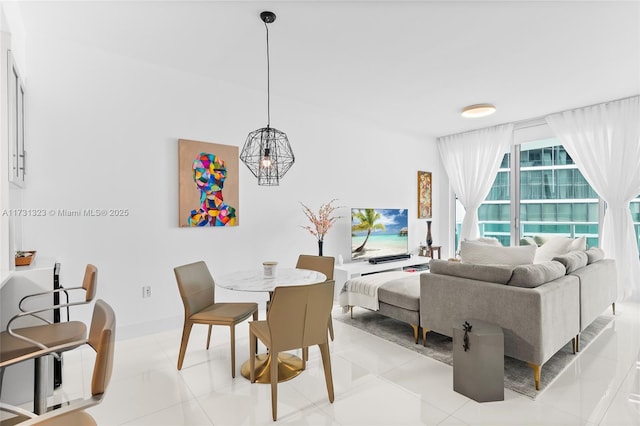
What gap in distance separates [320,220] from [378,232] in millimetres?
1173

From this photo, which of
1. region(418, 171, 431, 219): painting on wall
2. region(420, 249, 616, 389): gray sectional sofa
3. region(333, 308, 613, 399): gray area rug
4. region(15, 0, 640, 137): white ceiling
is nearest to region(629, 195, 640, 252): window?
region(15, 0, 640, 137): white ceiling

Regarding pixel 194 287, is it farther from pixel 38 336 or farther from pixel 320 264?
pixel 320 264

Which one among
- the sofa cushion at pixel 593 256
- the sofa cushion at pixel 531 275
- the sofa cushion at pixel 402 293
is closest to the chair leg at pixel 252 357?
the sofa cushion at pixel 402 293

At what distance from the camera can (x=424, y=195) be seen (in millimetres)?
6297

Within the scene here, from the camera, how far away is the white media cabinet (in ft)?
14.8

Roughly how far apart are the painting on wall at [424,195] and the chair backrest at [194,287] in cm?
440

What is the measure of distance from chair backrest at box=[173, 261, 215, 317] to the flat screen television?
2.59 metres

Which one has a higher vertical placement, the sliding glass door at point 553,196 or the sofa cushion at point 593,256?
the sliding glass door at point 553,196

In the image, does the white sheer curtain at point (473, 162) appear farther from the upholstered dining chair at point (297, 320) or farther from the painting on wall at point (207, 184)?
the upholstered dining chair at point (297, 320)

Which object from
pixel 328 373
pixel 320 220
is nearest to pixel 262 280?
pixel 328 373

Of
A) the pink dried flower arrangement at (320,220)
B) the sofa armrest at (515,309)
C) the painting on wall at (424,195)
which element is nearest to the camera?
the sofa armrest at (515,309)

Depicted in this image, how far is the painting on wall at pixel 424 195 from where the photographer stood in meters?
6.20

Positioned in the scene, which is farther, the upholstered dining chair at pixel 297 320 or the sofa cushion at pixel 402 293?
the sofa cushion at pixel 402 293

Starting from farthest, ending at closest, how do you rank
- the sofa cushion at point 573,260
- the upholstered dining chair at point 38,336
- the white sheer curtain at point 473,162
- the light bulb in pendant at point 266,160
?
the white sheer curtain at point 473,162 → the sofa cushion at point 573,260 → the light bulb in pendant at point 266,160 → the upholstered dining chair at point 38,336
